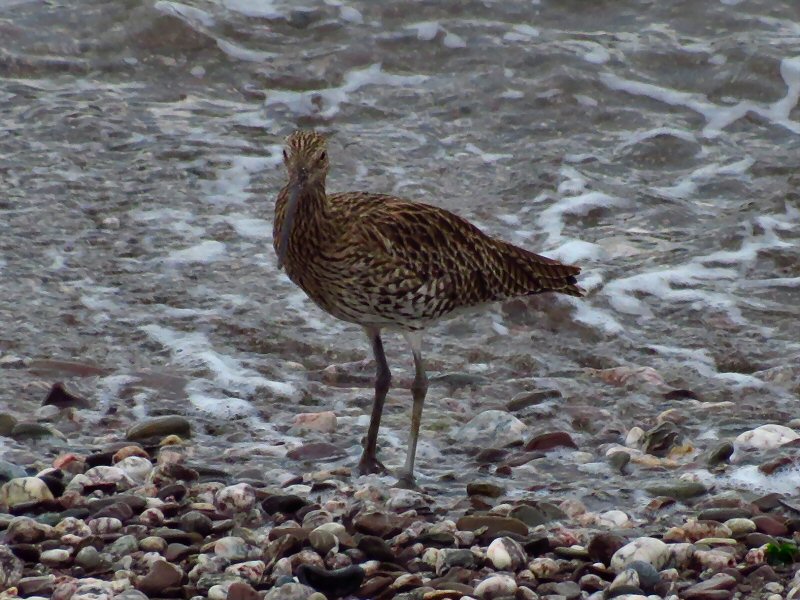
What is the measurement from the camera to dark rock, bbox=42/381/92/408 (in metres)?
6.58

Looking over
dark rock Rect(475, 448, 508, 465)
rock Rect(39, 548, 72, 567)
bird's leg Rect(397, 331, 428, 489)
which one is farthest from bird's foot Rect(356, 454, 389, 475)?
rock Rect(39, 548, 72, 567)

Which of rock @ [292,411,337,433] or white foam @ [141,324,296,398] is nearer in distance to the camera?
rock @ [292,411,337,433]

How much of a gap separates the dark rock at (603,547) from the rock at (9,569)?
6.36ft

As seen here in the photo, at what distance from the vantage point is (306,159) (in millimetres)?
6266

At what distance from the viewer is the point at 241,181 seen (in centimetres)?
1009

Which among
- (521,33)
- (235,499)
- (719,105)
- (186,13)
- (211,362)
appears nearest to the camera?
(235,499)

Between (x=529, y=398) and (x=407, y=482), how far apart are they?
51.2 inches

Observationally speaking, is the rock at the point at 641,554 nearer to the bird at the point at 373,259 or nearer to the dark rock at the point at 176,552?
the bird at the point at 373,259

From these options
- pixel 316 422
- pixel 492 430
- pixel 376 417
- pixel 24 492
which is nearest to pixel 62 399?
pixel 316 422

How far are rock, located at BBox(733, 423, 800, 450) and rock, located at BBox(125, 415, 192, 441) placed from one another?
2.44 metres

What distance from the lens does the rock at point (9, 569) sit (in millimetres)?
4574

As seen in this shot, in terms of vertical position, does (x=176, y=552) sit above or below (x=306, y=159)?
below

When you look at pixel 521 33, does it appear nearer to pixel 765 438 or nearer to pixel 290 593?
pixel 765 438

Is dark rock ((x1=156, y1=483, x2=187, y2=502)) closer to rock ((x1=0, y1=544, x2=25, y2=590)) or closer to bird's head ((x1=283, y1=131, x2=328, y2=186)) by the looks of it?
rock ((x1=0, y1=544, x2=25, y2=590))
